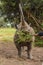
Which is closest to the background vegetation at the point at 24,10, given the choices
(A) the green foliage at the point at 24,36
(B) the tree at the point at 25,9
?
(B) the tree at the point at 25,9

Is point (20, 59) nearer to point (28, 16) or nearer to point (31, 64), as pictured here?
point (31, 64)

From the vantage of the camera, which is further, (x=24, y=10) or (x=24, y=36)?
(x=24, y=10)

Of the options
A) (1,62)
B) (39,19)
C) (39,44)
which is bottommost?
(39,44)

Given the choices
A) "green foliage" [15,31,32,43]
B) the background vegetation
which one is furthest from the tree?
"green foliage" [15,31,32,43]

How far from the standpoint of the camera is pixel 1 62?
26.7 ft

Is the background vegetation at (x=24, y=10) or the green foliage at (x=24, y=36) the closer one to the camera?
the green foliage at (x=24, y=36)

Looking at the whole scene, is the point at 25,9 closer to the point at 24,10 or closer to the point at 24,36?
the point at 24,10

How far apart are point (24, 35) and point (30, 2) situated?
3.73 metres

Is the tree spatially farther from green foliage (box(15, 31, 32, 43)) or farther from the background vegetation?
green foliage (box(15, 31, 32, 43))

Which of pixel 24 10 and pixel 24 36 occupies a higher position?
pixel 24 36

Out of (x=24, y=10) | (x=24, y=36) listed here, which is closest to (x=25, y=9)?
(x=24, y=10)

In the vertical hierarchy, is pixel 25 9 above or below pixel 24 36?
below

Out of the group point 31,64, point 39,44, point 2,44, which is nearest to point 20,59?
point 31,64

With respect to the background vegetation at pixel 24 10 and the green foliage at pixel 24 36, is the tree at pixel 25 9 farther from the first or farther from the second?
the green foliage at pixel 24 36
